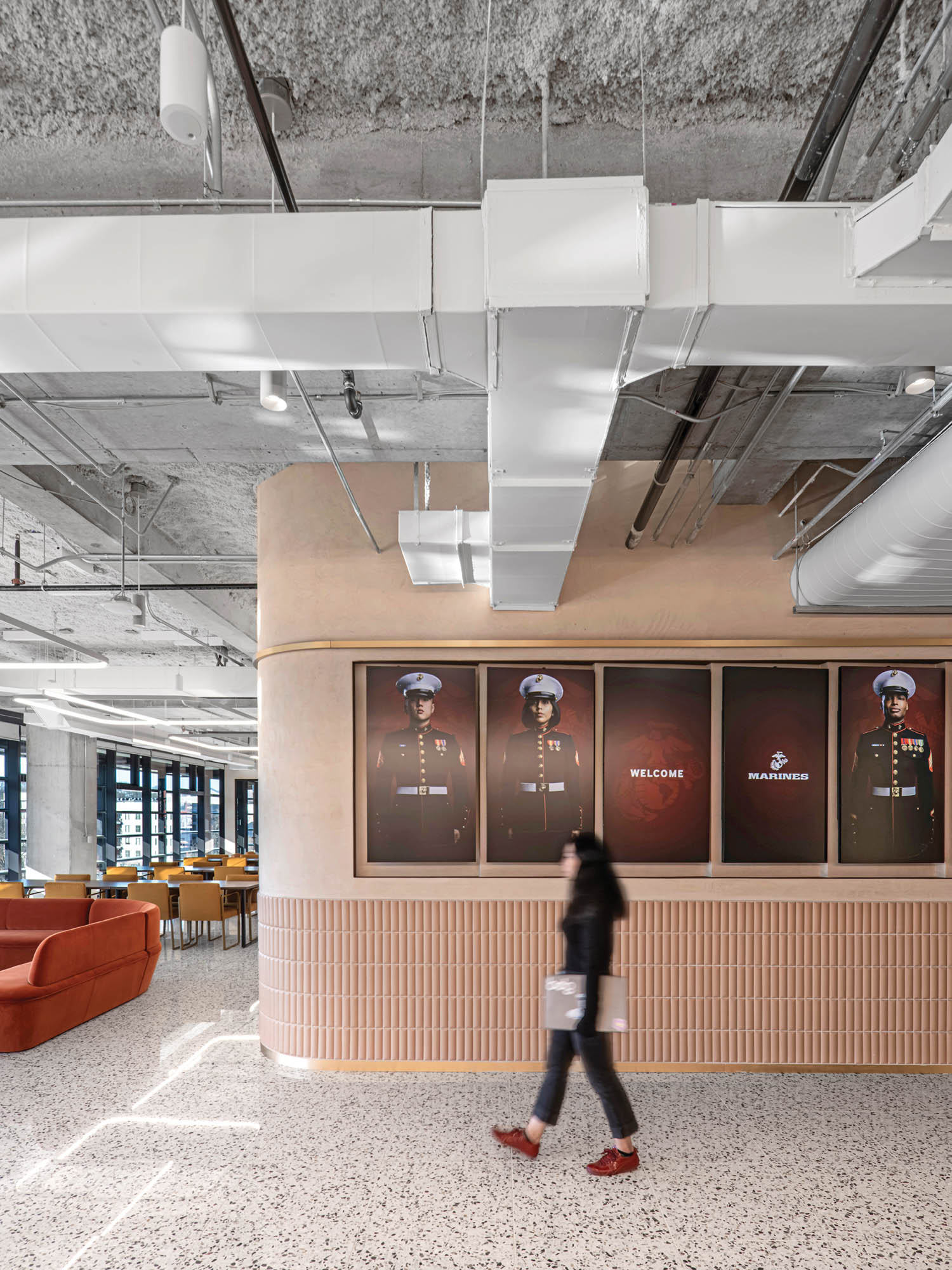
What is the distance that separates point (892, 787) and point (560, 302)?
5132 mm

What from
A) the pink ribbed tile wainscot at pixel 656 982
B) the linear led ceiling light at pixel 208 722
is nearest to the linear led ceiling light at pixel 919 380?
the pink ribbed tile wainscot at pixel 656 982

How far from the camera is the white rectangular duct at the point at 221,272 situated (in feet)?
9.07

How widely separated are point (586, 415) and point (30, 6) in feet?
7.34

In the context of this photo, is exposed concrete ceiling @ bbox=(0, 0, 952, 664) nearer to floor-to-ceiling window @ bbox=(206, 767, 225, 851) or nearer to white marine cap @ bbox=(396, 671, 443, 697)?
white marine cap @ bbox=(396, 671, 443, 697)

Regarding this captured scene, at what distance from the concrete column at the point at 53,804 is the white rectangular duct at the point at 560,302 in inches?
646

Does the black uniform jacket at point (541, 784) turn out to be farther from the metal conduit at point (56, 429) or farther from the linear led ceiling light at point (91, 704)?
the linear led ceiling light at point (91, 704)

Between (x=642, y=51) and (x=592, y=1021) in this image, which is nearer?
(x=642, y=51)

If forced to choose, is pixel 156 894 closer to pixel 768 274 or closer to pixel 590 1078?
pixel 590 1078

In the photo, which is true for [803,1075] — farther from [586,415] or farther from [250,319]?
[250,319]

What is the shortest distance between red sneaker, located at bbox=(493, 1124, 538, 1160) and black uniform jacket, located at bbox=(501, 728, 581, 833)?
2.13 metres

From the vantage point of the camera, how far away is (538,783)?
6484 millimetres

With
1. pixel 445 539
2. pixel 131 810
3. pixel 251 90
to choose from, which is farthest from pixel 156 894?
pixel 131 810

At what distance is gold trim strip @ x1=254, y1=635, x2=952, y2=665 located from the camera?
647 cm

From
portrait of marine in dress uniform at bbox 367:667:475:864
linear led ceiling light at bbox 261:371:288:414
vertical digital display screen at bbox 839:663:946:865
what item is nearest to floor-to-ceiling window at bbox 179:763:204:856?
portrait of marine in dress uniform at bbox 367:667:475:864
